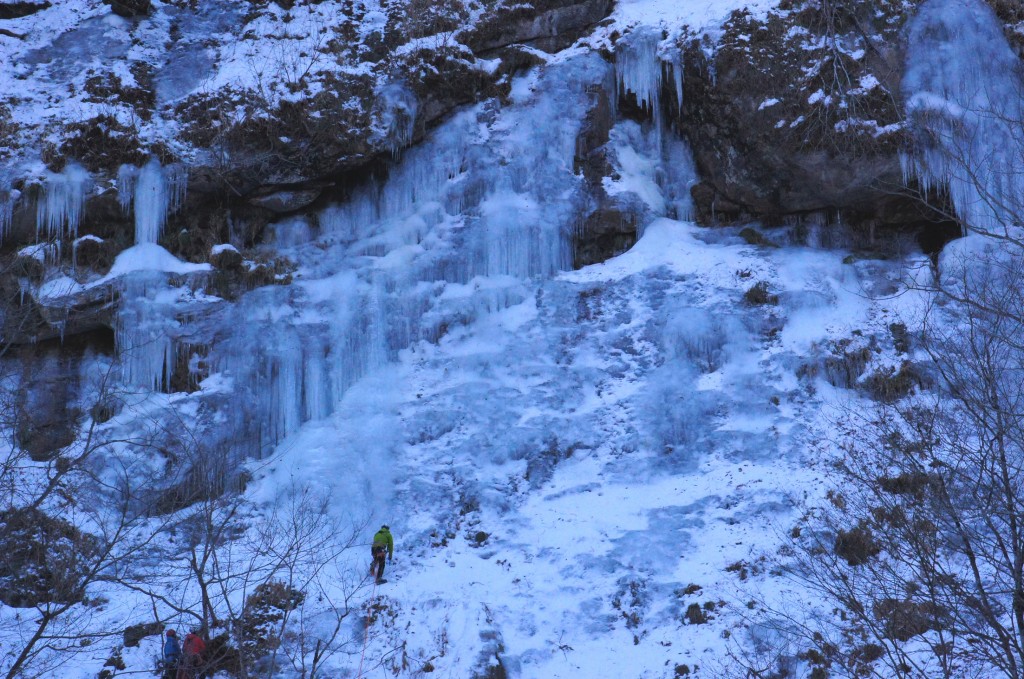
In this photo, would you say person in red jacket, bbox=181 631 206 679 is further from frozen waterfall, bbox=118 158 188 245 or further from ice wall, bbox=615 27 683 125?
ice wall, bbox=615 27 683 125

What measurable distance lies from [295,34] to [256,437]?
33.3 ft

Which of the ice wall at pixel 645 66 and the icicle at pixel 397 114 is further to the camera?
the ice wall at pixel 645 66

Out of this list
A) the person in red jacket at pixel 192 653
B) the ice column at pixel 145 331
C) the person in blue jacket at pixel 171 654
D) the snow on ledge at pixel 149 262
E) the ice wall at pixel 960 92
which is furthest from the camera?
the snow on ledge at pixel 149 262

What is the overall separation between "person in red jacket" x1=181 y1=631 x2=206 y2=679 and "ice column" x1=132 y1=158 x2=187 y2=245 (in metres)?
10.1

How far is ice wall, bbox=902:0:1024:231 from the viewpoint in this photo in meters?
16.9

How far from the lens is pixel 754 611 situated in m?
11.9

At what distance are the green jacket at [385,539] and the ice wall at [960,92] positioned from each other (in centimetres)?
1214

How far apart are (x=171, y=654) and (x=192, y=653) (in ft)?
3.54

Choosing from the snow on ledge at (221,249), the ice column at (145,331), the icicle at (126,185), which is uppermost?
the icicle at (126,185)

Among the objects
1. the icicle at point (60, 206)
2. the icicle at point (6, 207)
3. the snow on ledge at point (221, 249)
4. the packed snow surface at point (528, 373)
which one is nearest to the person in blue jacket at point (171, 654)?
the packed snow surface at point (528, 373)

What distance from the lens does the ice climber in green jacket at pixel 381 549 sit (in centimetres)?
1384

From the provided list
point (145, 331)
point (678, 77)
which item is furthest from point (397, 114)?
point (145, 331)

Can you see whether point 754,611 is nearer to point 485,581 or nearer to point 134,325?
point 485,581

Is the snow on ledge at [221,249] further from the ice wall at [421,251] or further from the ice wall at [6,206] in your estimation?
the ice wall at [6,206]
